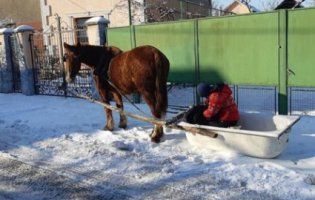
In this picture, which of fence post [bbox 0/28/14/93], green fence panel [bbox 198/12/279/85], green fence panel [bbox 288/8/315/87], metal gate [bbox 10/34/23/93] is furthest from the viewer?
fence post [bbox 0/28/14/93]

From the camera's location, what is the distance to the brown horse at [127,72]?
777 centimetres

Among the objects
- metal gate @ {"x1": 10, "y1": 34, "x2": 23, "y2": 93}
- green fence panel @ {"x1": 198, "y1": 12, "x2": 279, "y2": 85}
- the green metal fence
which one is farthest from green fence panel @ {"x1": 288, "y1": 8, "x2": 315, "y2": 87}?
metal gate @ {"x1": 10, "y1": 34, "x2": 23, "y2": 93}

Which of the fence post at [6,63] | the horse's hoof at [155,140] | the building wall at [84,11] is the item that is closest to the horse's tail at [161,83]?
the horse's hoof at [155,140]

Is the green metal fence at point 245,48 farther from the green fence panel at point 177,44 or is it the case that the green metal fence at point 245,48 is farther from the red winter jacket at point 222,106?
the red winter jacket at point 222,106

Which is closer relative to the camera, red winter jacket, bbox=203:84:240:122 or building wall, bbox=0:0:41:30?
red winter jacket, bbox=203:84:240:122

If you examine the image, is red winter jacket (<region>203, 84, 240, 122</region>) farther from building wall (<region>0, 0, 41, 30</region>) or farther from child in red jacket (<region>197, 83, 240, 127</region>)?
building wall (<region>0, 0, 41, 30</region>)

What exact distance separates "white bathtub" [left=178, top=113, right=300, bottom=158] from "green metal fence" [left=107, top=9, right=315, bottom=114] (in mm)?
1905

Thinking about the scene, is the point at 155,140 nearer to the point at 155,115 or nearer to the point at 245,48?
the point at 155,115

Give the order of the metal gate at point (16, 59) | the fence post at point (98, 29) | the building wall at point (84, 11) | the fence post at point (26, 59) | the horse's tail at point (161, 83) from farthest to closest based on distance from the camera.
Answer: the building wall at point (84, 11) → the metal gate at point (16, 59) → the fence post at point (26, 59) → the fence post at point (98, 29) → the horse's tail at point (161, 83)

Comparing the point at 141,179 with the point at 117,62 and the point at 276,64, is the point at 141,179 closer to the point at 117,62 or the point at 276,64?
the point at 117,62

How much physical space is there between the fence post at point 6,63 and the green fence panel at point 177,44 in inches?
249

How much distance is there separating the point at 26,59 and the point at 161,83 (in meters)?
8.29

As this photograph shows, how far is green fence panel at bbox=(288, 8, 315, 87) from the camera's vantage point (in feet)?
27.6

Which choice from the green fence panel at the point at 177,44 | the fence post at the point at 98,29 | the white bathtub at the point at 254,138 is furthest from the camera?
the fence post at the point at 98,29
